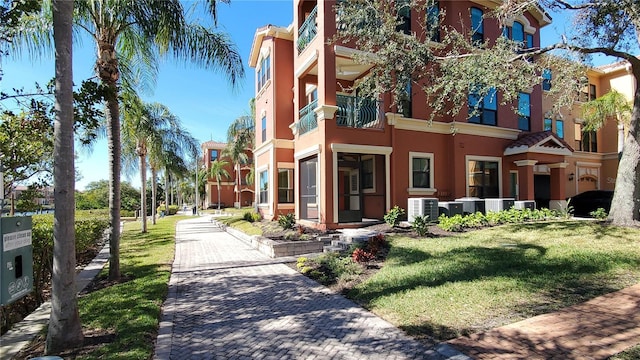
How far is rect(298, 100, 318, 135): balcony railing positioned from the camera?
1420cm

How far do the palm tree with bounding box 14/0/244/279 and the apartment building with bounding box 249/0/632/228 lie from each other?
4.87 m

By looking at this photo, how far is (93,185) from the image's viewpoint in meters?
70.7

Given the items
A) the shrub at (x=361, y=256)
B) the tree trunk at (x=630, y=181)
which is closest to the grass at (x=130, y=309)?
the shrub at (x=361, y=256)

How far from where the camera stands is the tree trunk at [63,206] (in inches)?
167

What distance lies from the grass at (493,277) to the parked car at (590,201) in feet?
38.0

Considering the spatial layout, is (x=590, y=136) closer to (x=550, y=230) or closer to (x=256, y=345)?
(x=550, y=230)

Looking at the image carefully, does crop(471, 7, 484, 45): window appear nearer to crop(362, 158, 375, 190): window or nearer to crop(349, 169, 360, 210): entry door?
crop(362, 158, 375, 190): window

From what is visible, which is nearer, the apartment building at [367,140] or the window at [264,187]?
the apartment building at [367,140]

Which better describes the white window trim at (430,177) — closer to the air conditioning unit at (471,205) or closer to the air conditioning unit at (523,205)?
the air conditioning unit at (471,205)

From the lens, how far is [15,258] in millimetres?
3775

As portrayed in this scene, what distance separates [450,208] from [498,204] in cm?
225

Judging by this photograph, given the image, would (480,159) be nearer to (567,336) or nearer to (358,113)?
(358,113)

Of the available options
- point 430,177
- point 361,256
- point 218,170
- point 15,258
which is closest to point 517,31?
point 430,177

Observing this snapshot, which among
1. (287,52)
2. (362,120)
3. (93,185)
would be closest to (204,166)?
(93,185)
